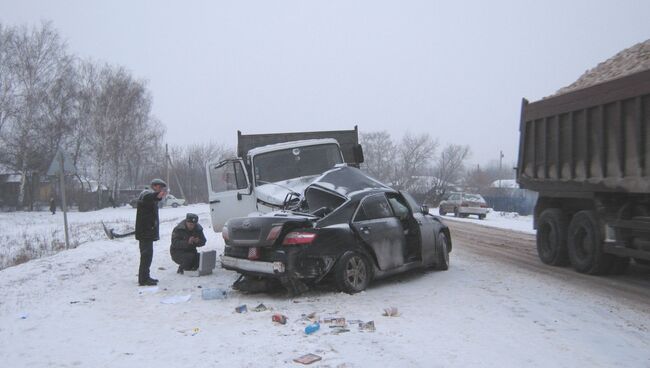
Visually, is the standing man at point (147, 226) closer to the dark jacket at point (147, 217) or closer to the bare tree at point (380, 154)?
the dark jacket at point (147, 217)

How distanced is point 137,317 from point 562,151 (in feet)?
25.1

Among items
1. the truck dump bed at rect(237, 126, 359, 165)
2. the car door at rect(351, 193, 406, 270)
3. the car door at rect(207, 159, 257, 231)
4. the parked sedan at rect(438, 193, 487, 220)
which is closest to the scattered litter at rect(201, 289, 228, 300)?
the car door at rect(351, 193, 406, 270)

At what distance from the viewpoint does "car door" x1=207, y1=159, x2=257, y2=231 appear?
10.5 meters

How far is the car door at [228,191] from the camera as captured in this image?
412 inches

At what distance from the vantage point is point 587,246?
924cm

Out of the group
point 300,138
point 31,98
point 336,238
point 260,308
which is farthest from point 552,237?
point 31,98

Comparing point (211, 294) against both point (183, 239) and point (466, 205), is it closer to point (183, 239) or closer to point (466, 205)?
point (183, 239)

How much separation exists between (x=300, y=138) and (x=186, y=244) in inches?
182

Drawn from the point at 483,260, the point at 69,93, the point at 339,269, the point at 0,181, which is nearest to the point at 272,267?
the point at 339,269

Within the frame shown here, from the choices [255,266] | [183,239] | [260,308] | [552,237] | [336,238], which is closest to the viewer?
[260,308]

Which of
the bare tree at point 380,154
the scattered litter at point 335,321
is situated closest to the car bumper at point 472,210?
the scattered litter at point 335,321

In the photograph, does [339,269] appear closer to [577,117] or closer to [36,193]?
[577,117]

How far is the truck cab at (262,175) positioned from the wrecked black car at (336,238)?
5.99 feet

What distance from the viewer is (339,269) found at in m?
7.13
